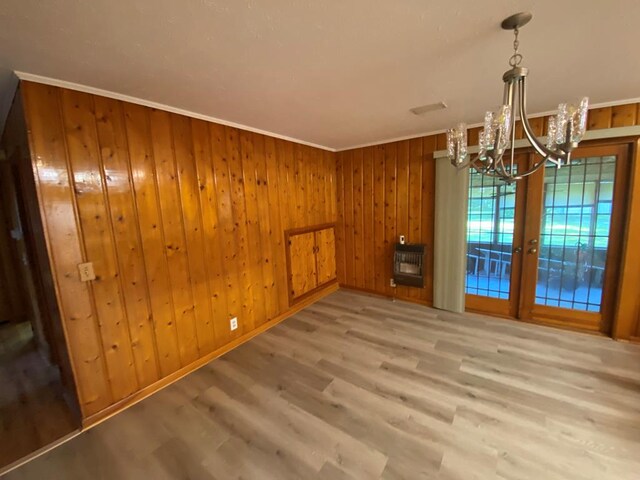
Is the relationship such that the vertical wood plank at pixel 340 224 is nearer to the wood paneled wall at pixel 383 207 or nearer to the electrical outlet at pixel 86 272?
the wood paneled wall at pixel 383 207

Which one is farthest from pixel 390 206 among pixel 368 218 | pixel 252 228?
pixel 252 228

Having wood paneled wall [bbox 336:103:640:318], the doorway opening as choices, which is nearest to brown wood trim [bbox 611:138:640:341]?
wood paneled wall [bbox 336:103:640:318]

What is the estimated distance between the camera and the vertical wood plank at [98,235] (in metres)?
1.77

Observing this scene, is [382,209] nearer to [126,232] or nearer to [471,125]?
[471,125]

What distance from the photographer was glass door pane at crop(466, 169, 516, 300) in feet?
10.2

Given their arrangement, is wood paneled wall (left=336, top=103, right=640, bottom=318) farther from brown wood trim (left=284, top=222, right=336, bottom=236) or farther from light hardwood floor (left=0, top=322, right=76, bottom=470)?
light hardwood floor (left=0, top=322, right=76, bottom=470)

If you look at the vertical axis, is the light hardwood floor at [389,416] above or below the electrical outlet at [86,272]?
A: below

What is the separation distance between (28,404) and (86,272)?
1327 millimetres

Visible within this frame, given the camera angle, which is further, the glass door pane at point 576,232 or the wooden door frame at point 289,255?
the wooden door frame at point 289,255

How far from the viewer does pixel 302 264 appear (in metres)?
3.79

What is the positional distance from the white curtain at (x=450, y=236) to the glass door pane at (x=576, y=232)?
783mm

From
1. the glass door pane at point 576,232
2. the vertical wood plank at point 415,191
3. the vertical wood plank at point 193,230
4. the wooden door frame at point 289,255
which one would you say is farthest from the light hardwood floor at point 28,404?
the glass door pane at point 576,232

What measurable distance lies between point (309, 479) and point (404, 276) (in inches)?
108

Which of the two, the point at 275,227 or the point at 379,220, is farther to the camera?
the point at 379,220
